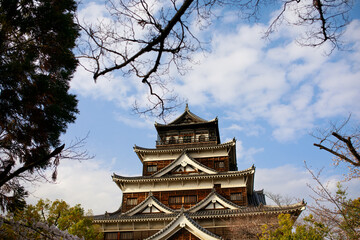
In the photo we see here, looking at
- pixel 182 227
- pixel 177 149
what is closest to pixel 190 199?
pixel 177 149

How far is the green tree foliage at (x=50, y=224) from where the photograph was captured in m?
4.55

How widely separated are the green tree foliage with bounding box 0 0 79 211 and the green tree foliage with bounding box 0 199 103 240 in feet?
1.45

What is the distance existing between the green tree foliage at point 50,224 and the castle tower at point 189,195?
168 cm

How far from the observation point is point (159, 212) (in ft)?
68.8

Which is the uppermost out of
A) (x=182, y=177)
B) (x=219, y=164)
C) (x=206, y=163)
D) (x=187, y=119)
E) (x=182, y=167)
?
(x=187, y=119)

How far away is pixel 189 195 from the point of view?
872 inches

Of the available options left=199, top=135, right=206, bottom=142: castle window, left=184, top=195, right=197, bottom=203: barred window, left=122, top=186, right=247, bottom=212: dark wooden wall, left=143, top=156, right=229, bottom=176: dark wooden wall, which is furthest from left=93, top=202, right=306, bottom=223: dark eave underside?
left=199, top=135, right=206, bottom=142: castle window

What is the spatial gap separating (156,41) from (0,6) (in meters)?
3.33

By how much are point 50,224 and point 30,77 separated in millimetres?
3218

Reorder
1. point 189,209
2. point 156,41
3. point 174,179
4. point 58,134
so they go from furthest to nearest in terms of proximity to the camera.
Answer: point 174,179
point 189,209
point 58,134
point 156,41

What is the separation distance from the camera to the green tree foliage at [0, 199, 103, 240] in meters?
4.55

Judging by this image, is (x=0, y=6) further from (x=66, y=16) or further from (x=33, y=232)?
(x=33, y=232)

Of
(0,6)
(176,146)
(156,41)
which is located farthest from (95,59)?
(176,146)

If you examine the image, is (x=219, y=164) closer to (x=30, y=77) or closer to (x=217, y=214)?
(x=217, y=214)
